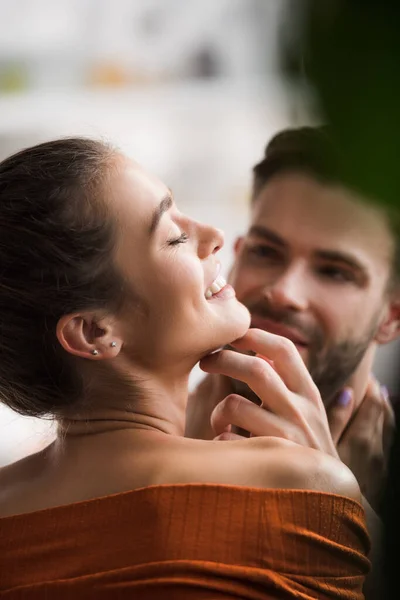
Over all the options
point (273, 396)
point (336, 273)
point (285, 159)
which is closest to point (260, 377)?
point (273, 396)

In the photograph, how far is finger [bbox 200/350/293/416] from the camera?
88 centimetres

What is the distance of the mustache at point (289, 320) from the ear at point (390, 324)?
0.11m

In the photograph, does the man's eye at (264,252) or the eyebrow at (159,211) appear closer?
the eyebrow at (159,211)

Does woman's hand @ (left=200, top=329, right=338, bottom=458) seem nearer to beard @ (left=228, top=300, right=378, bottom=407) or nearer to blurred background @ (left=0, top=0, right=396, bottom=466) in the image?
beard @ (left=228, top=300, right=378, bottom=407)

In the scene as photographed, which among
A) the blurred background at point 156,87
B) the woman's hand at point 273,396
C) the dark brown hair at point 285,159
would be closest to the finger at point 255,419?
the woman's hand at point 273,396

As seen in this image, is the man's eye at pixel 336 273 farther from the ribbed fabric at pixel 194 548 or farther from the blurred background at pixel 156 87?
the blurred background at pixel 156 87

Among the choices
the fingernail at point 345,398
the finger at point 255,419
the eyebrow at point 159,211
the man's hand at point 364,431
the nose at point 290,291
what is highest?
the eyebrow at point 159,211

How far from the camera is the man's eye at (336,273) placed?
1.09m

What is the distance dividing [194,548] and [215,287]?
11.4 inches

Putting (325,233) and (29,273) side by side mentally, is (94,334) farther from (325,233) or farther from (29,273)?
(325,233)

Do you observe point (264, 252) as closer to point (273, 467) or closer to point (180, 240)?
point (180, 240)

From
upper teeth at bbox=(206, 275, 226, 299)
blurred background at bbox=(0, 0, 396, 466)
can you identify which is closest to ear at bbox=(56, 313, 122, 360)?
upper teeth at bbox=(206, 275, 226, 299)

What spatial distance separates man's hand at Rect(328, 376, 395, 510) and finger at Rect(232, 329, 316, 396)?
164 millimetres

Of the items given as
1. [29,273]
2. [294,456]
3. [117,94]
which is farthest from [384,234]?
[117,94]
